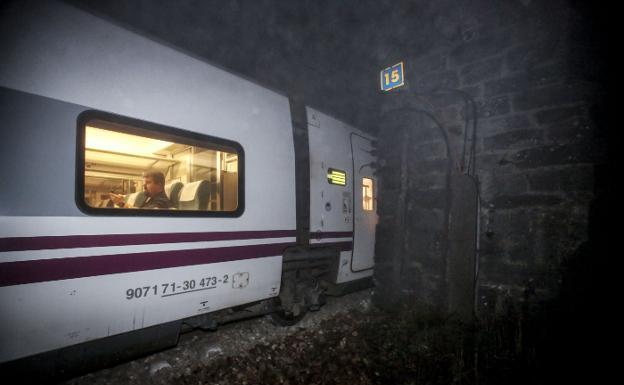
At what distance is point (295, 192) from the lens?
14.0ft

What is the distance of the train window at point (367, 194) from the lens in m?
5.80

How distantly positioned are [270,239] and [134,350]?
5.75ft

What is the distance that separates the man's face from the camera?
3529 millimetres

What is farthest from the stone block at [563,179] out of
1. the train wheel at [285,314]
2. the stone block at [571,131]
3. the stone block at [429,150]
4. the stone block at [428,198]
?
the train wheel at [285,314]

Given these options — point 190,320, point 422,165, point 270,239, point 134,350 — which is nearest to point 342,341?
point 270,239

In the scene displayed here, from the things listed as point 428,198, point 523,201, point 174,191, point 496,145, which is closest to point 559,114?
point 496,145

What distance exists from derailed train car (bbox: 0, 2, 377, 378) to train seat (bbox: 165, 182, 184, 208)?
0.15 feet

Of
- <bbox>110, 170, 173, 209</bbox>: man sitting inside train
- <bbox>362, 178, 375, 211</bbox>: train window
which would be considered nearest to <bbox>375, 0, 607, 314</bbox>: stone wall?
<bbox>362, 178, 375, 211</bbox>: train window

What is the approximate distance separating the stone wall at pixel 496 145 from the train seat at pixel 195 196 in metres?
3.21

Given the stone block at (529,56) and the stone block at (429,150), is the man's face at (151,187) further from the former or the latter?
the stone block at (529,56)

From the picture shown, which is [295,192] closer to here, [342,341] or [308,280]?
[308,280]

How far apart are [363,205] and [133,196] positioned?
12.2ft

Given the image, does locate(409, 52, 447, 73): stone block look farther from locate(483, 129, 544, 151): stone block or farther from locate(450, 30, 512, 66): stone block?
locate(483, 129, 544, 151): stone block

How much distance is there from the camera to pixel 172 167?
12.6 ft
